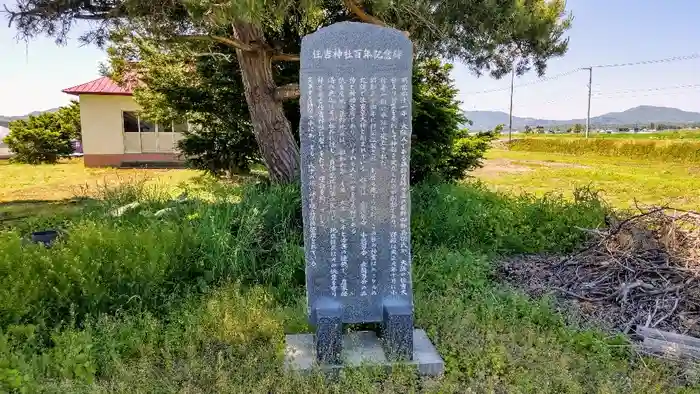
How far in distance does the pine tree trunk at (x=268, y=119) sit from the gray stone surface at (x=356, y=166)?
153 inches

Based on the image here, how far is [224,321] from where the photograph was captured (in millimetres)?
3277

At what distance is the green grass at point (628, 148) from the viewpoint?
22.5 meters

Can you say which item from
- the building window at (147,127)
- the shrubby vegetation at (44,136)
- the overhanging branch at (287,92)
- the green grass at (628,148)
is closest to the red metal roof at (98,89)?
the building window at (147,127)

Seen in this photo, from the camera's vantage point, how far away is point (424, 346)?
10.2 feet

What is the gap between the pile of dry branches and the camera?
3670mm

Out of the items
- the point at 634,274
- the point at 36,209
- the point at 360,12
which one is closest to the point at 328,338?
the point at 634,274

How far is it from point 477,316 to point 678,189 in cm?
1083

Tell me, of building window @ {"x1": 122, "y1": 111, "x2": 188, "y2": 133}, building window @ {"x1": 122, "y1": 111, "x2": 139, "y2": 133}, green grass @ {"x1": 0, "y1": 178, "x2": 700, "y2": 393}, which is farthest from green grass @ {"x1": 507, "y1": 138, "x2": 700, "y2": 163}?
building window @ {"x1": 122, "y1": 111, "x2": 139, "y2": 133}

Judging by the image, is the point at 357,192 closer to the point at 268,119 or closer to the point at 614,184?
the point at 268,119

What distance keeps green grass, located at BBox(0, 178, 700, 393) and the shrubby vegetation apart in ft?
51.9

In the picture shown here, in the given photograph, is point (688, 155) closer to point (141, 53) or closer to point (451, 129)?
point (451, 129)

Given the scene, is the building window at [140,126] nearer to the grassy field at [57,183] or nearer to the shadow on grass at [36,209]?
the grassy field at [57,183]

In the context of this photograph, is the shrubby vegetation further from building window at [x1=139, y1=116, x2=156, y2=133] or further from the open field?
the open field

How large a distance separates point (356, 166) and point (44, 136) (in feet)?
61.8
